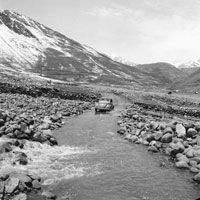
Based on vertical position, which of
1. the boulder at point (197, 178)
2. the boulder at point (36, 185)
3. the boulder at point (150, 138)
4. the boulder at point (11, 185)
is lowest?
the boulder at point (36, 185)

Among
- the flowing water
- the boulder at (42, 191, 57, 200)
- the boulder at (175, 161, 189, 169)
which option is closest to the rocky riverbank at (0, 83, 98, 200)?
the boulder at (42, 191, 57, 200)

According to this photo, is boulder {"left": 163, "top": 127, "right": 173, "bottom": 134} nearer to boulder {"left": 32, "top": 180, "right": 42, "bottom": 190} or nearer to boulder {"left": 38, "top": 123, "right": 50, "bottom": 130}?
boulder {"left": 38, "top": 123, "right": 50, "bottom": 130}

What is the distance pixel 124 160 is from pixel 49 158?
5.77 m

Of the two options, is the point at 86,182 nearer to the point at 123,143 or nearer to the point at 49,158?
the point at 49,158

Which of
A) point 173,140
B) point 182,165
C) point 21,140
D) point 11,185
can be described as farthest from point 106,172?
point 173,140

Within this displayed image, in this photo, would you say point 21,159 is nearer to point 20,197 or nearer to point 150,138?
point 20,197

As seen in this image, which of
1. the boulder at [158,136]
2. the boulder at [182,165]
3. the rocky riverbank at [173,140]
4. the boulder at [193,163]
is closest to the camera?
the boulder at [182,165]

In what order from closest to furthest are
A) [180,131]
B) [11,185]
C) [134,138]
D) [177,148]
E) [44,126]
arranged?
1. [11,185]
2. [177,148]
3. [134,138]
4. [180,131]
5. [44,126]

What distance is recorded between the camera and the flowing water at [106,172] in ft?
58.9

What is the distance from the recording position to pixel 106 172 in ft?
69.3

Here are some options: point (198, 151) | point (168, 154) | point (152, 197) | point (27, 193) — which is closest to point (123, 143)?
point (168, 154)

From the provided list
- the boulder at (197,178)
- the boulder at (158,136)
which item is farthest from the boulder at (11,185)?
the boulder at (158,136)

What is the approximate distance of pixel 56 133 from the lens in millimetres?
32781

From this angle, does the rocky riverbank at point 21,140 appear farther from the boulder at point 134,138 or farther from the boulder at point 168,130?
the boulder at point 168,130
